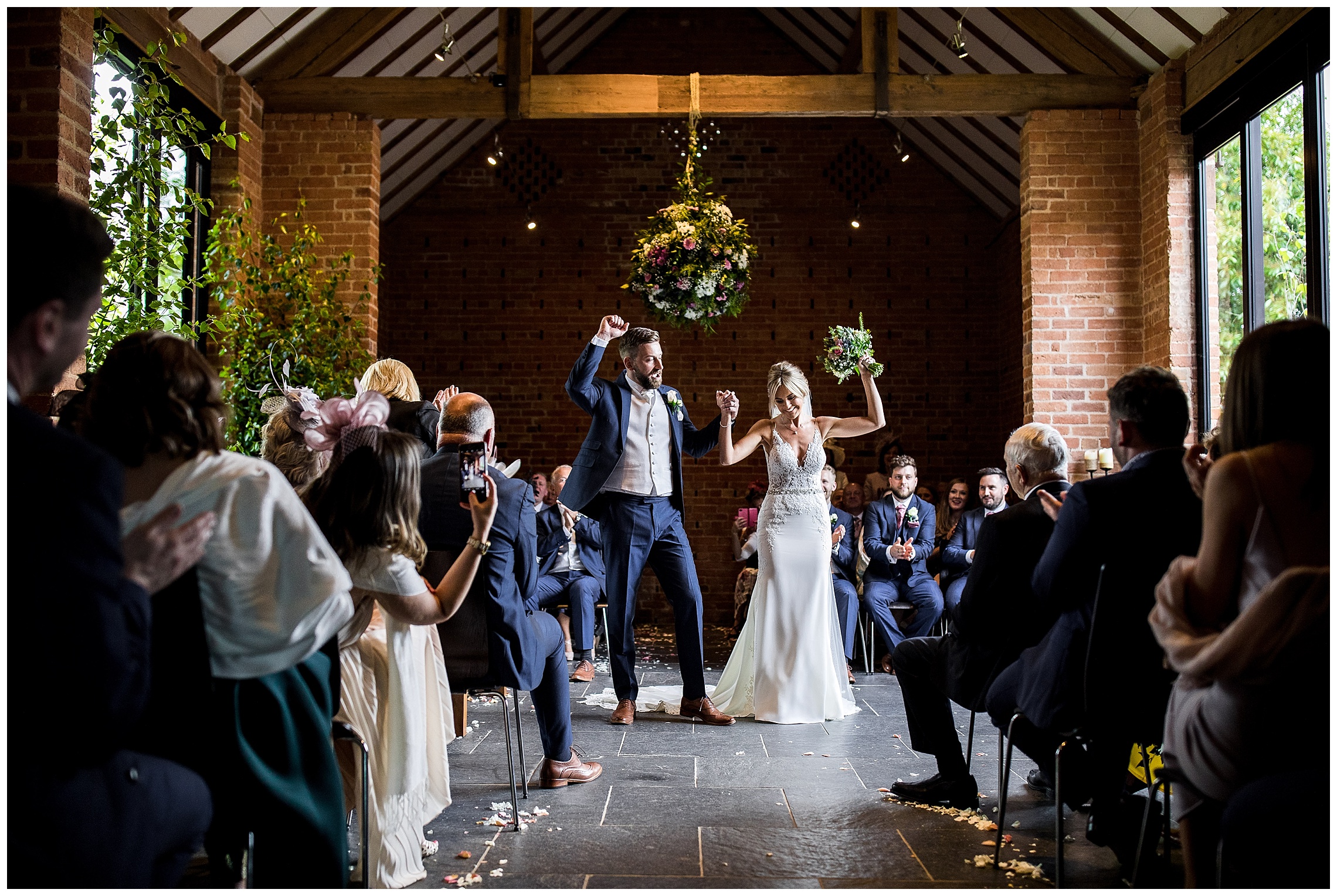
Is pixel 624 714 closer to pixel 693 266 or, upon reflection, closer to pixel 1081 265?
pixel 693 266

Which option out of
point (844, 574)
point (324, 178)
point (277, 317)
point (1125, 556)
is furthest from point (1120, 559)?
point (324, 178)

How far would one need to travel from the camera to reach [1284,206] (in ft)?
17.6

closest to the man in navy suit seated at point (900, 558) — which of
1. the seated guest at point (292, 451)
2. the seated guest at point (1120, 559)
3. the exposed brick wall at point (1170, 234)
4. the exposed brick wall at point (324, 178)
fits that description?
the exposed brick wall at point (1170, 234)

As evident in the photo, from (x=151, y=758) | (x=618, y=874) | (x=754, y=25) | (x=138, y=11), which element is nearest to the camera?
(x=151, y=758)

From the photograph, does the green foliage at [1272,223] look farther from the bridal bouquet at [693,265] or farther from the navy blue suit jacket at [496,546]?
the navy blue suit jacket at [496,546]

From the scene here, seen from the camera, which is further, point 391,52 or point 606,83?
point 391,52

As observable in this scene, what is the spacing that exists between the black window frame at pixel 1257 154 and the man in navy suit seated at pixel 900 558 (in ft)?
5.78

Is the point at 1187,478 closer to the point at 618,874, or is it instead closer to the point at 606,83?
the point at 618,874

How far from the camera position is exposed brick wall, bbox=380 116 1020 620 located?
1046cm

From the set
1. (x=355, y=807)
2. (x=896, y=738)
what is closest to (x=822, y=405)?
(x=896, y=738)

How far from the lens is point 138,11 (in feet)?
17.6

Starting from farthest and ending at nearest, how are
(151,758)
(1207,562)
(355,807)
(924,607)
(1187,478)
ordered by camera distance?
(924,607)
(355,807)
(1187,478)
(1207,562)
(151,758)

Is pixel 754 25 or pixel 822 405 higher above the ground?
pixel 754 25

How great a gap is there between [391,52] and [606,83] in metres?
1.94
